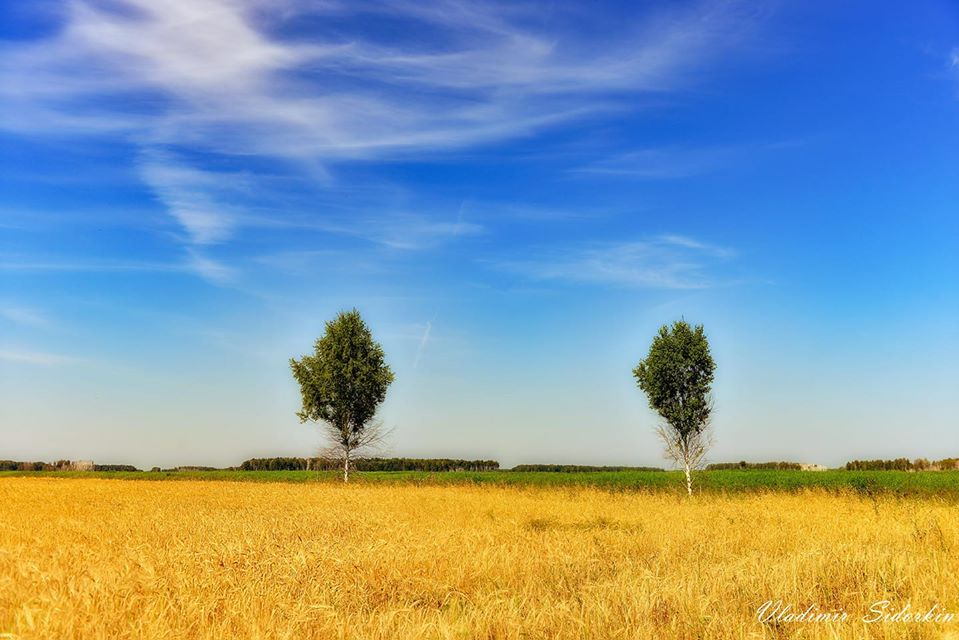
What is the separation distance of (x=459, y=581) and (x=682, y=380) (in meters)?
24.7

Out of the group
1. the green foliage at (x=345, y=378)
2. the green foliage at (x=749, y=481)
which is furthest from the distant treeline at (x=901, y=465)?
the green foliage at (x=345, y=378)

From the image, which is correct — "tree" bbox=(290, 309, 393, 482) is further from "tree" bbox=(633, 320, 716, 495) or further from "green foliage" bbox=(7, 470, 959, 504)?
"tree" bbox=(633, 320, 716, 495)

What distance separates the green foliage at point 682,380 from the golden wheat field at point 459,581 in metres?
17.0

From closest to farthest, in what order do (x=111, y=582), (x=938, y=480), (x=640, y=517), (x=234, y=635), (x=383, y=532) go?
(x=234, y=635) → (x=111, y=582) → (x=383, y=532) → (x=640, y=517) → (x=938, y=480)

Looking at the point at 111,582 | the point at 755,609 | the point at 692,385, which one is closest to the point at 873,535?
the point at 755,609

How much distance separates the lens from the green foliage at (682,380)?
29.9 metres

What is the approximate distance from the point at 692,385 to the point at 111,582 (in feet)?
90.8

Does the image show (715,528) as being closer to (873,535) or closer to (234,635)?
(873,535)

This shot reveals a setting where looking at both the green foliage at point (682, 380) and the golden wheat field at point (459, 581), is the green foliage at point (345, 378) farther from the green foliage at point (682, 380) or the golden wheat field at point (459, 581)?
the golden wheat field at point (459, 581)

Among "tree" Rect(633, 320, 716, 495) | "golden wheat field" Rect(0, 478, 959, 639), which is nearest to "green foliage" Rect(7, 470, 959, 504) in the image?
"tree" Rect(633, 320, 716, 495)

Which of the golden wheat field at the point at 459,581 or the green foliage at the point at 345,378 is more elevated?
the green foliage at the point at 345,378

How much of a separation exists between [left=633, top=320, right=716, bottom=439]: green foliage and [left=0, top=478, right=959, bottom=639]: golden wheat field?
17.0m

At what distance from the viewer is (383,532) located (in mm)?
10883

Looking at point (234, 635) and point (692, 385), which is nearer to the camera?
point (234, 635)
